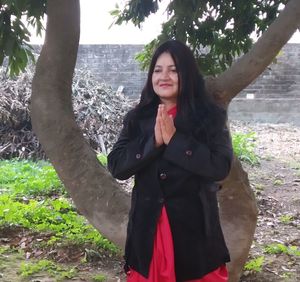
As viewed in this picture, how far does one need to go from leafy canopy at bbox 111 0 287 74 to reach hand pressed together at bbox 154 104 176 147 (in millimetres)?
2557

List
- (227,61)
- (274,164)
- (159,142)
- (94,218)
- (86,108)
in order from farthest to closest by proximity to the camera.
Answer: (86,108) < (274,164) < (227,61) < (94,218) < (159,142)

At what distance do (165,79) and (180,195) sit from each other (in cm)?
52

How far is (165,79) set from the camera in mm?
2285

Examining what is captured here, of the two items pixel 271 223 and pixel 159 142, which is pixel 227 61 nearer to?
pixel 271 223

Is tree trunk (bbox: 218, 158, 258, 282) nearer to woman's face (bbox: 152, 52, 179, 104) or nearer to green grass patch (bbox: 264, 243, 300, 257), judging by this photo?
green grass patch (bbox: 264, 243, 300, 257)

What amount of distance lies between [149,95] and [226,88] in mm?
1149

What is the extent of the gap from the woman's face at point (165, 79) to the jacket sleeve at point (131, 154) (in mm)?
195

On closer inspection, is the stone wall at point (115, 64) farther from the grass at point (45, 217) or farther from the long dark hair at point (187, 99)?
the long dark hair at point (187, 99)

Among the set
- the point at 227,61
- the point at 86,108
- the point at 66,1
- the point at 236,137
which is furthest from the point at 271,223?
the point at 86,108

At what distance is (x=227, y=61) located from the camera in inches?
199

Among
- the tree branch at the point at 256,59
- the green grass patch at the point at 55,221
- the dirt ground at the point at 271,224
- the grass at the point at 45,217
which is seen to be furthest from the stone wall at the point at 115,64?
the tree branch at the point at 256,59

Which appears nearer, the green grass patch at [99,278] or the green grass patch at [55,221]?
the green grass patch at [99,278]

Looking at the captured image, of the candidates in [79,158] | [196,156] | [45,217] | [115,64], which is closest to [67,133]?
[79,158]

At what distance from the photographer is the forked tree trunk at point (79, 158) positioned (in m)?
3.57
